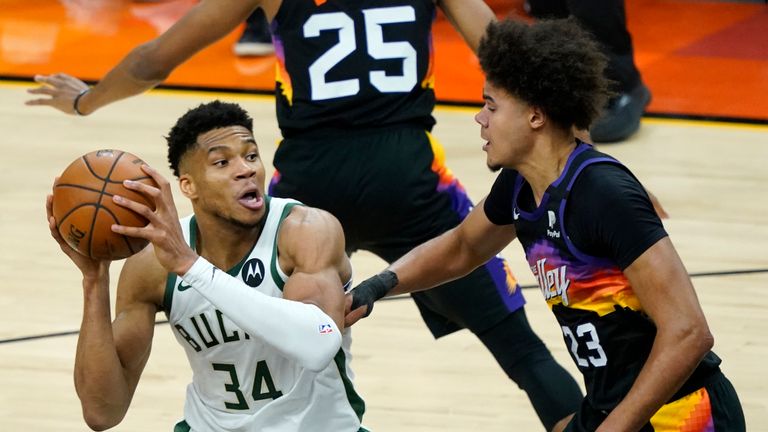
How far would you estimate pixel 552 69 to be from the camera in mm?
3383

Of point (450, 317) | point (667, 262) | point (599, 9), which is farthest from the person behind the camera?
point (599, 9)

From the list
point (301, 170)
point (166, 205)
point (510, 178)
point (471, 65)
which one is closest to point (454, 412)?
point (301, 170)

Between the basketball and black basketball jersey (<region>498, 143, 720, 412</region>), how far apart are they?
973mm

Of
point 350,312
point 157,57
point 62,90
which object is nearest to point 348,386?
point 350,312

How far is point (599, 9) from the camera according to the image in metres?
8.72

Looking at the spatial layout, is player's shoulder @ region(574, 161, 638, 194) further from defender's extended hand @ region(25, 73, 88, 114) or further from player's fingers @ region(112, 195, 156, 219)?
defender's extended hand @ region(25, 73, 88, 114)

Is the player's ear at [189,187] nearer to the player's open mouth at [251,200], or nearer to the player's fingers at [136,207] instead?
the player's open mouth at [251,200]

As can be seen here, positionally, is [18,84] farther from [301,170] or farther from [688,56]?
[301,170]

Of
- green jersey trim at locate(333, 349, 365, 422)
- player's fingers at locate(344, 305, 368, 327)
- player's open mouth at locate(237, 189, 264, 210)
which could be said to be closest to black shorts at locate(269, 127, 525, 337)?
green jersey trim at locate(333, 349, 365, 422)

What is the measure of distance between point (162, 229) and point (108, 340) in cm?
53

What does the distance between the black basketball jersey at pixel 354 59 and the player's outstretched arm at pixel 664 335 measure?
64.8 inches

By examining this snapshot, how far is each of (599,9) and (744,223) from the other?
196 centimetres

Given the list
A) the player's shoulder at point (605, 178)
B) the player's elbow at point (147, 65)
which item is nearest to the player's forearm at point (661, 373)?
the player's shoulder at point (605, 178)

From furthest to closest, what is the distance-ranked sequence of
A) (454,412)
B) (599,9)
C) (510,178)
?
(599,9)
(454,412)
(510,178)
